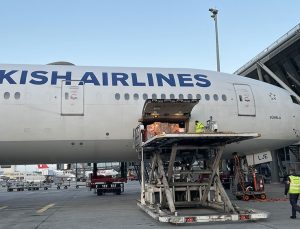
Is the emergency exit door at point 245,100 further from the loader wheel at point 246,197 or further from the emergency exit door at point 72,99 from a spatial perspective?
the emergency exit door at point 72,99

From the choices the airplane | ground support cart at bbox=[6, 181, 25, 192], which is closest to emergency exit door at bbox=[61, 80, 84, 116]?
the airplane

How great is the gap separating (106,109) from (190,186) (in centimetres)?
489

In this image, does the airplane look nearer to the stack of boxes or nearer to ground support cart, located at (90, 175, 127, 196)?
the stack of boxes

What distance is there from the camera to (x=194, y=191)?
1428cm

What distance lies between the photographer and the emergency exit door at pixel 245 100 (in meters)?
16.6

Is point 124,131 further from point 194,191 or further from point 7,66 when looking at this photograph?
point 7,66

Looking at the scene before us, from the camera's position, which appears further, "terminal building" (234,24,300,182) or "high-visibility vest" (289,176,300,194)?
"terminal building" (234,24,300,182)

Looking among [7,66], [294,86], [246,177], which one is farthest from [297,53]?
[7,66]

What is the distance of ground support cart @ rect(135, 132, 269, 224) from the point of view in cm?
1067

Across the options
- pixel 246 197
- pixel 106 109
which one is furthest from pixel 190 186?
pixel 246 197

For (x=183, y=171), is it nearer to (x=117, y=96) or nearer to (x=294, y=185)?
(x=294, y=185)

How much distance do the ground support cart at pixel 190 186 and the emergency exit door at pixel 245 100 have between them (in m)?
3.56

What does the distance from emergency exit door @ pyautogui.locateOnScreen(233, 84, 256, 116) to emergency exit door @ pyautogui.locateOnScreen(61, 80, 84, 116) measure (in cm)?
716

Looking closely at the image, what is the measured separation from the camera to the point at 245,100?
16844 millimetres
